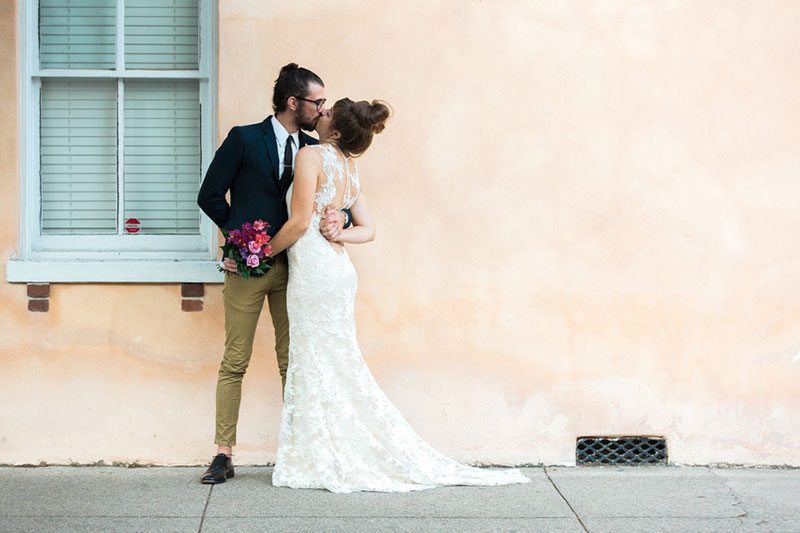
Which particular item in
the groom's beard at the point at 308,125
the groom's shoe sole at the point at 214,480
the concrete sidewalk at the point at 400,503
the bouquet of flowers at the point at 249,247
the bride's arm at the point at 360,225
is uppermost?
the groom's beard at the point at 308,125

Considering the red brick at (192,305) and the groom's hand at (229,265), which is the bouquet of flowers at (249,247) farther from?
the red brick at (192,305)

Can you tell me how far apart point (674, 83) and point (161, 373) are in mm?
3225

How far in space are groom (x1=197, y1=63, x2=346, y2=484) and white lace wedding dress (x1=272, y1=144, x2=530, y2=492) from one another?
0.55 ft

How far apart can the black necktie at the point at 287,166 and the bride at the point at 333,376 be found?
3.3 inches

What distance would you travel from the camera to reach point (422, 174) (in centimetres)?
561

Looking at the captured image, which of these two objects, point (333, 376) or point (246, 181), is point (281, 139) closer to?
point (246, 181)

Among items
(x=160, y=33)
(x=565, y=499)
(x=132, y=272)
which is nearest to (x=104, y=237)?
(x=132, y=272)

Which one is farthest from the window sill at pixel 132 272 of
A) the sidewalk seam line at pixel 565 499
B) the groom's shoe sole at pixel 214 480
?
the sidewalk seam line at pixel 565 499

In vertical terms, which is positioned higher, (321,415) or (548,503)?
(321,415)

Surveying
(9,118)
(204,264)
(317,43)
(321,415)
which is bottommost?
(321,415)

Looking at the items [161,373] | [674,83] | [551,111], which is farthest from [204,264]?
[674,83]

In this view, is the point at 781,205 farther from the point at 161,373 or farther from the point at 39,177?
the point at 39,177

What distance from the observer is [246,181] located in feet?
16.8

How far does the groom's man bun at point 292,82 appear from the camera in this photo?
5.06m
